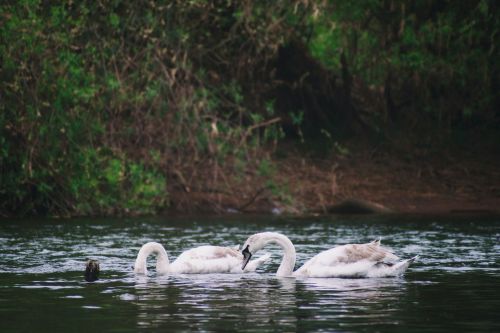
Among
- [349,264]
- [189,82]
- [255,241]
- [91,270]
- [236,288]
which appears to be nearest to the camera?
[236,288]

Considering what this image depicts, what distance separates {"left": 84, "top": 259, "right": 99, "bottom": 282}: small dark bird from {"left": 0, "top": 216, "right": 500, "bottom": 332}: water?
16cm

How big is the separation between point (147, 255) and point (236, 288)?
87.3 inches

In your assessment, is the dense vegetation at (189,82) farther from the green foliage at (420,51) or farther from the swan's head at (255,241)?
the swan's head at (255,241)

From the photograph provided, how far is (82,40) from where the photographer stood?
31062 millimetres

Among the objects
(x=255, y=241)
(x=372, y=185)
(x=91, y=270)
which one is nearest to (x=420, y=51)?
(x=372, y=185)

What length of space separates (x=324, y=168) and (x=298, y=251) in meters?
15.5

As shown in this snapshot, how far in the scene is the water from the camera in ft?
43.7

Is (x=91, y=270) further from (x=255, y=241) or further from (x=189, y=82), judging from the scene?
(x=189, y=82)

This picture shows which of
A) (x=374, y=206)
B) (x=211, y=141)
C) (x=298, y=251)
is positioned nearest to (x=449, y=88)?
(x=374, y=206)

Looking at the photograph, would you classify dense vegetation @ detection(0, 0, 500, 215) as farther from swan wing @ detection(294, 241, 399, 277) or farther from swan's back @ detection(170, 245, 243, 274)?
swan wing @ detection(294, 241, 399, 277)

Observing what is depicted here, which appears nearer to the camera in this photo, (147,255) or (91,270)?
(91,270)

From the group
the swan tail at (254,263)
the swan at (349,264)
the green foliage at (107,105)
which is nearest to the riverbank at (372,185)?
the green foliage at (107,105)

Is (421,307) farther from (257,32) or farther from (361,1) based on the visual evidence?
(361,1)

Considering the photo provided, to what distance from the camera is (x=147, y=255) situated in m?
18.9
